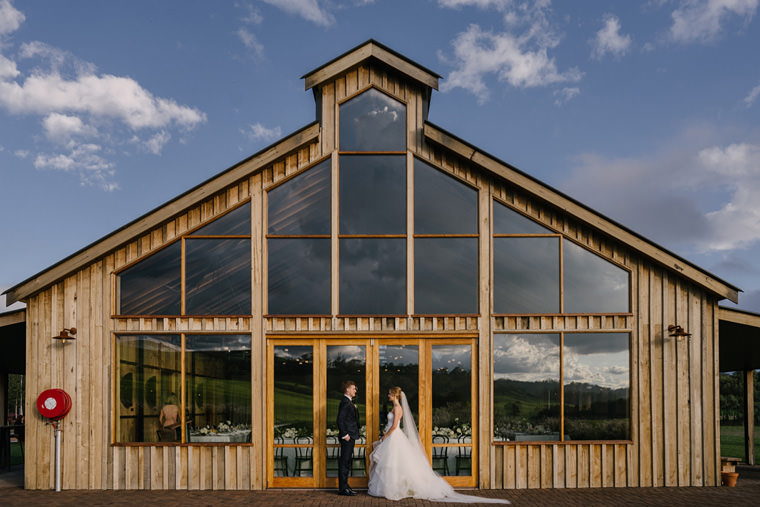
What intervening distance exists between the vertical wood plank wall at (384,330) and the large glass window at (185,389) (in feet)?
0.67

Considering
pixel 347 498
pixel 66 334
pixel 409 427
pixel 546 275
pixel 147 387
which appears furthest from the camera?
pixel 546 275

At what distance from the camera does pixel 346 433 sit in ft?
34.7

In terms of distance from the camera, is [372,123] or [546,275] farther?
[372,123]

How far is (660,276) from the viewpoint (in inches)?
444

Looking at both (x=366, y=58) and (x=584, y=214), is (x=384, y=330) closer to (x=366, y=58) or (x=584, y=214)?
(x=584, y=214)

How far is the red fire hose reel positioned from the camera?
10734 millimetres

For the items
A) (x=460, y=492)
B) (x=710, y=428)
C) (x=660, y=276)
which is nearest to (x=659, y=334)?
(x=660, y=276)

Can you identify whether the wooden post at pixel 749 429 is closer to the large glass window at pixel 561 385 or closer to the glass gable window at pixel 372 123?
the large glass window at pixel 561 385

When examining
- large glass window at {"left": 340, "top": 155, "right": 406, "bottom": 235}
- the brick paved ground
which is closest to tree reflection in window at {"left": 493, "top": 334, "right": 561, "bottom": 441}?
the brick paved ground

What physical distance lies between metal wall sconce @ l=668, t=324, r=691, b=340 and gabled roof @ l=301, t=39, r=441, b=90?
20.3 feet

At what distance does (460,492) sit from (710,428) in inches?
185

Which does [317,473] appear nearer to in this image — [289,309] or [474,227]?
[289,309]

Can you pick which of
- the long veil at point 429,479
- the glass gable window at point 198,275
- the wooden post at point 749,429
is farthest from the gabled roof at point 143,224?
the wooden post at point 749,429

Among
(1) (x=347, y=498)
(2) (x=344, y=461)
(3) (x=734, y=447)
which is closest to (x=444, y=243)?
(2) (x=344, y=461)
